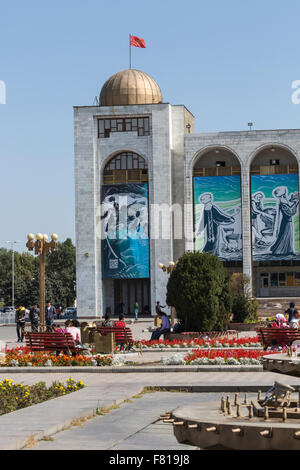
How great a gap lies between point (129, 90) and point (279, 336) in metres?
44.1

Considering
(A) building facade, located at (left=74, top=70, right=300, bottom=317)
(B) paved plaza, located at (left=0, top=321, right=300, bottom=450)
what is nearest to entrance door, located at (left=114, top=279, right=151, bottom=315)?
(A) building facade, located at (left=74, top=70, right=300, bottom=317)

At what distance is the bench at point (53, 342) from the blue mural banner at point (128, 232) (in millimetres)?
38709

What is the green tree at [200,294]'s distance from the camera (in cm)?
2741

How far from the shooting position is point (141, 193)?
194ft

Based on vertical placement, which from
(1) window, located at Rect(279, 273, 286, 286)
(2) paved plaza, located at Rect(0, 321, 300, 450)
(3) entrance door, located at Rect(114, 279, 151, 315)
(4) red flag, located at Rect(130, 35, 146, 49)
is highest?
(4) red flag, located at Rect(130, 35, 146, 49)

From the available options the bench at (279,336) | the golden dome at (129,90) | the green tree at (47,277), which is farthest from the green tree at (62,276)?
the bench at (279,336)

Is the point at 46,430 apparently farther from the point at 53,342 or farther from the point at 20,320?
the point at 20,320

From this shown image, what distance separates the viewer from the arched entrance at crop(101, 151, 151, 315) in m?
59.1

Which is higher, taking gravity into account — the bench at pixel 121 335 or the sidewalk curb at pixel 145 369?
the bench at pixel 121 335

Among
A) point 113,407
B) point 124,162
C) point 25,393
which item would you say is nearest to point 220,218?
point 124,162

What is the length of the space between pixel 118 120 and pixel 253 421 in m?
56.0

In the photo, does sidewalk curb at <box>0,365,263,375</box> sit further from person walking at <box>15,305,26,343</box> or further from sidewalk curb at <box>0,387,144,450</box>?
person walking at <box>15,305,26,343</box>

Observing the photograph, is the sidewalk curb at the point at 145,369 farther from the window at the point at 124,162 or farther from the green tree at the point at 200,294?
the window at the point at 124,162

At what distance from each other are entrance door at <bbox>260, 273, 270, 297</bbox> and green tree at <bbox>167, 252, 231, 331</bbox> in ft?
112
